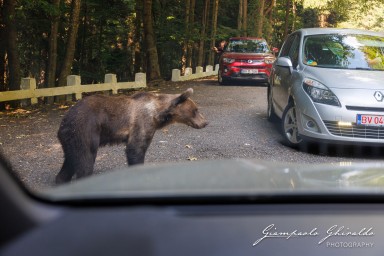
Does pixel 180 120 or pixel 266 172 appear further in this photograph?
pixel 180 120

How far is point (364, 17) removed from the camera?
158 ft

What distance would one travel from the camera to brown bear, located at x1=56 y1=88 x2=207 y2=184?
5371mm

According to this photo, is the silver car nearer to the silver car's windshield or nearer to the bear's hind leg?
the silver car's windshield

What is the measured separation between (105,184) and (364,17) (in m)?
49.9

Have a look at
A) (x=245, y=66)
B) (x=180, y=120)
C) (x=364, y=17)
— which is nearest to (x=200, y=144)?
(x=180, y=120)

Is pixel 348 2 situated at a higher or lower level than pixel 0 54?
higher

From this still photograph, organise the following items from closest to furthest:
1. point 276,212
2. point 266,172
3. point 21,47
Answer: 1. point 276,212
2. point 266,172
3. point 21,47

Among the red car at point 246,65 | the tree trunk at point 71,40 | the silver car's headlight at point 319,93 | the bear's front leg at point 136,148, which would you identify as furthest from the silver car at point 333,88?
the red car at point 246,65

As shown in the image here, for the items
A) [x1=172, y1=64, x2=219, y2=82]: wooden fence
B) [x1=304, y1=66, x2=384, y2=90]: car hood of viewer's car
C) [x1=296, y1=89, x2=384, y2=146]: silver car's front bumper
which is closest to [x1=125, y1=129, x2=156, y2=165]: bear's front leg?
[x1=296, y1=89, x2=384, y2=146]: silver car's front bumper

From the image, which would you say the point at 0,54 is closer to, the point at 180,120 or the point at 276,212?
the point at 180,120

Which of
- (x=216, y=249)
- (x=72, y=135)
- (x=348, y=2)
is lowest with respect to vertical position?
(x=72, y=135)

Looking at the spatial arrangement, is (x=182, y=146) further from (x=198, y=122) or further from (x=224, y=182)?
(x=224, y=182)

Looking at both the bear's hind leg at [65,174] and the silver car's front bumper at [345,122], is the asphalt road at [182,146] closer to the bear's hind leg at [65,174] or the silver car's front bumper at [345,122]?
the bear's hind leg at [65,174]

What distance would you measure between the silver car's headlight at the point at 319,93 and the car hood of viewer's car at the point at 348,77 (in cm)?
8
